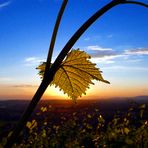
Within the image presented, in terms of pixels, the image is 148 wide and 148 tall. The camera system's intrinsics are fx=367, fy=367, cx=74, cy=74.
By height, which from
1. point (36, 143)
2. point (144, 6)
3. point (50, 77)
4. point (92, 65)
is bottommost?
point (36, 143)

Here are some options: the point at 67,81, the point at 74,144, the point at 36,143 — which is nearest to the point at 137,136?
the point at 74,144

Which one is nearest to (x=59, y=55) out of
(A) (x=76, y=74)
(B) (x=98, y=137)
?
(A) (x=76, y=74)

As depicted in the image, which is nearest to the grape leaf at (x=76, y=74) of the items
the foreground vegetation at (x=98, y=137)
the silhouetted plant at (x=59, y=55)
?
the silhouetted plant at (x=59, y=55)

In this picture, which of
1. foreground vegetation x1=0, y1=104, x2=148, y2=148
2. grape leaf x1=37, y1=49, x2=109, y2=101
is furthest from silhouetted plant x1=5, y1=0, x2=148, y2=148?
foreground vegetation x1=0, y1=104, x2=148, y2=148

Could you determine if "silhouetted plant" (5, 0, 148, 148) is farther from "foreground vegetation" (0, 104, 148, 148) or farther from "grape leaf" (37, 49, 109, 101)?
"foreground vegetation" (0, 104, 148, 148)

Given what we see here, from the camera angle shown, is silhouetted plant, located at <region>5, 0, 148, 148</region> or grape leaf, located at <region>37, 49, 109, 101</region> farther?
grape leaf, located at <region>37, 49, 109, 101</region>

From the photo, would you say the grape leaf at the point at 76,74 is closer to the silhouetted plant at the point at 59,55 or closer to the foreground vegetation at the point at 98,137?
the silhouetted plant at the point at 59,55

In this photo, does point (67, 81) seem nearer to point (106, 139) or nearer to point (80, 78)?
point (80, 78)

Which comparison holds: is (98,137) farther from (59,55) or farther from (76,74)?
(59,55)
